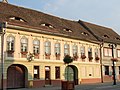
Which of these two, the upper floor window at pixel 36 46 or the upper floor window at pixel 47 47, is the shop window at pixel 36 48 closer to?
the upper floor window at pixel 36 46

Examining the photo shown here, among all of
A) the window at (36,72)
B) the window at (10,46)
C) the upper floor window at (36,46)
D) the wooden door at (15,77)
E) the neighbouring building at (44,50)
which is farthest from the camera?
the upper floor window at (36,46)

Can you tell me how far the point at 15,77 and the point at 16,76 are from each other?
7.6 inches

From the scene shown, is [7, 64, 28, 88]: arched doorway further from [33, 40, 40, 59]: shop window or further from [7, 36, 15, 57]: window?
[33, 40, 40, 59]: shop window

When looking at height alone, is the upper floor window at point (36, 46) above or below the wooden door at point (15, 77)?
above

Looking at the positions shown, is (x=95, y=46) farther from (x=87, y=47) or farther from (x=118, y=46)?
(x=118, y=46)

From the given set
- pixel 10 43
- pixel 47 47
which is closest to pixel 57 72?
pixel 47 47

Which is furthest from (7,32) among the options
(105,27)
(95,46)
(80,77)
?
(105,27)

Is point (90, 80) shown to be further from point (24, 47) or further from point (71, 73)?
point (24, 47)

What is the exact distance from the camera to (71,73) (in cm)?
3731

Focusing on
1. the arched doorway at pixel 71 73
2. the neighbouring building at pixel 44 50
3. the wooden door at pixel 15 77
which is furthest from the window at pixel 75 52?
the wooden door at pixel 15 77

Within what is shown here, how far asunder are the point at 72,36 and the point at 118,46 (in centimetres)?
1397

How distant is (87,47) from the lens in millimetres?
39844

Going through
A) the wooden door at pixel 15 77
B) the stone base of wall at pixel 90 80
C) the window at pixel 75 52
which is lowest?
the stone base of wall at pixel 90 80

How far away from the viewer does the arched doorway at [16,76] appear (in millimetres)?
28641
